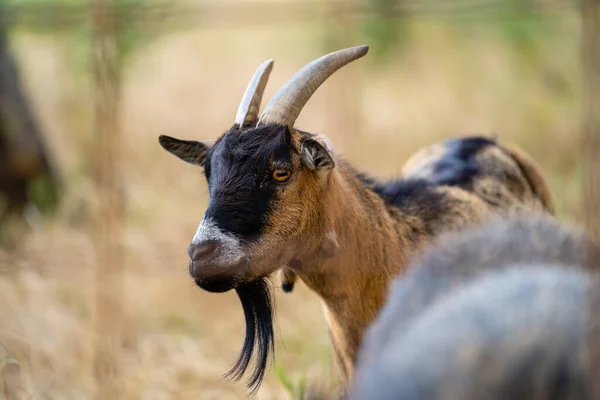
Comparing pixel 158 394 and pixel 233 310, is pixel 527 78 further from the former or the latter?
pixel 158 394

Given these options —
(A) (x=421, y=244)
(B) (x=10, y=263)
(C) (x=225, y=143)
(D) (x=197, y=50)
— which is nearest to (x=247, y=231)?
(C) (x=225, y=143)

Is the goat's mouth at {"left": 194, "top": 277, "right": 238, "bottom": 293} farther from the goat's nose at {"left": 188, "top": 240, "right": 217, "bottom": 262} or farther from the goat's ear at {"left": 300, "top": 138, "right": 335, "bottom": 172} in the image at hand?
the goat's ear at {"left": 300, "top": 138, "right": 335, "bottom": 172}

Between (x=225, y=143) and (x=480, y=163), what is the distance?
7.24 feet

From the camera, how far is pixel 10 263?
29.0 ft

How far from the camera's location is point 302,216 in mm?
4207

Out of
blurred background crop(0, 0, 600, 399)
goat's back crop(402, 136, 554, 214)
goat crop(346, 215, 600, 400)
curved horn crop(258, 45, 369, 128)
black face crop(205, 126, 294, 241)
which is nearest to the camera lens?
goat crop(346, 215, 600, 400)

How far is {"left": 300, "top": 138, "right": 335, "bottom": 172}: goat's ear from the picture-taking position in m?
4.17

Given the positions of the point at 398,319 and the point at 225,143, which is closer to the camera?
the point at 398,319

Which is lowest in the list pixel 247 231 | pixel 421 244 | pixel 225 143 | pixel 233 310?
pixel 233 310

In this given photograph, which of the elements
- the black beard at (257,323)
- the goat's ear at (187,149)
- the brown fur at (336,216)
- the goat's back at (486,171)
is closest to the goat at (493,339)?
the brown fur at (336,216)

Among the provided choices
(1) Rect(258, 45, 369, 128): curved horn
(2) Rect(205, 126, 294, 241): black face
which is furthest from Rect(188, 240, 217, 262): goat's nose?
(1) Rect(258, 45, 369, 128): curved horn

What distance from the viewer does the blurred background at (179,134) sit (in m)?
6.74

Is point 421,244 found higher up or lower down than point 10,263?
higher up

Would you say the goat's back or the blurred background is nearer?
the goat's back
